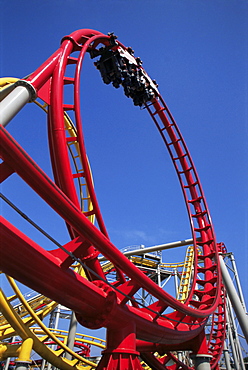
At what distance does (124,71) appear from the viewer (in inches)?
250

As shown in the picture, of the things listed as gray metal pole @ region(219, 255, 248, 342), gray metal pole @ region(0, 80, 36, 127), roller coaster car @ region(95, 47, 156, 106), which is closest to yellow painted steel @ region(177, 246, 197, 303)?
gray metal pole @ region(219, 255, 248, 342)

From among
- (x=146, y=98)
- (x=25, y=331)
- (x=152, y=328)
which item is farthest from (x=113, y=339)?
(x=146, y=98)

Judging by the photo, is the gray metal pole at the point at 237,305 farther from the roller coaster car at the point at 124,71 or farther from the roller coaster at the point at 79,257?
the roller coaster car at the point at 124,71

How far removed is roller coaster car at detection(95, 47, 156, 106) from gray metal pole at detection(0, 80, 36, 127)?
146 inches

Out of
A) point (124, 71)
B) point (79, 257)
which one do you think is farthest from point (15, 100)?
point (124, 71)

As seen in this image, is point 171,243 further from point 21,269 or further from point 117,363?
point 21,269

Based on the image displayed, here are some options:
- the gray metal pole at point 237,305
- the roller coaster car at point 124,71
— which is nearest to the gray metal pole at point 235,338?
the gray metal pole at point 237,305

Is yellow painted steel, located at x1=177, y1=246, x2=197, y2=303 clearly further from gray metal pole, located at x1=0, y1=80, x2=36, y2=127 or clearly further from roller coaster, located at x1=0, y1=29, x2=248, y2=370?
gray metal pole, located at x1=0, y1=80, x2=36, y2=127

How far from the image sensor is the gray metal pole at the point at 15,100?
237 cm

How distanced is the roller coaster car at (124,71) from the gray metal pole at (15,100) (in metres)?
3.71

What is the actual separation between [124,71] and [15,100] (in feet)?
14.2

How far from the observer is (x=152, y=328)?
3.92 m

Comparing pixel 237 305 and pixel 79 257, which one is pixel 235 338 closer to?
pixel 237 305

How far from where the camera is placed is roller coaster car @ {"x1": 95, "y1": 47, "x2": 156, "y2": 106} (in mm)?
6109
